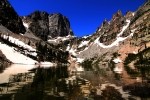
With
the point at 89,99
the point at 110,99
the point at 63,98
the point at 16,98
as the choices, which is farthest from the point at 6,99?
the point at 110,99

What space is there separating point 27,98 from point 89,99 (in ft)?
27.4

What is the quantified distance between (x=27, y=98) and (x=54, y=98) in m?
3.66

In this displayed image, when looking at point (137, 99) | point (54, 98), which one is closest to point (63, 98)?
point (54, 98)

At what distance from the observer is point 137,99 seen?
111 ft

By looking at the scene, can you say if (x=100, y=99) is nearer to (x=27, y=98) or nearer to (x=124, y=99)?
(x=124, y=99)

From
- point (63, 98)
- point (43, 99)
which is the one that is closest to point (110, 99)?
point (63, 98)

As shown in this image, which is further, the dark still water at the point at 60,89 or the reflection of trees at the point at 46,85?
the reflection of trees at the point at 46,85

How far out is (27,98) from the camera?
3384cm

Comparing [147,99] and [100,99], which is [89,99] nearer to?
[100,99]

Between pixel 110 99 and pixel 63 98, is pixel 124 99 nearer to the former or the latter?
pixel 110 99

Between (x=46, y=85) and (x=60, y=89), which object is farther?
(x=46, y=85)

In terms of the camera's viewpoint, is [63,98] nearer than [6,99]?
No

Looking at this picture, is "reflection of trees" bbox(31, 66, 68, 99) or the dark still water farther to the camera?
"reflection of trees" bbox(31, 66, 68, 99)

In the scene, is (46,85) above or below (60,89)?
above
